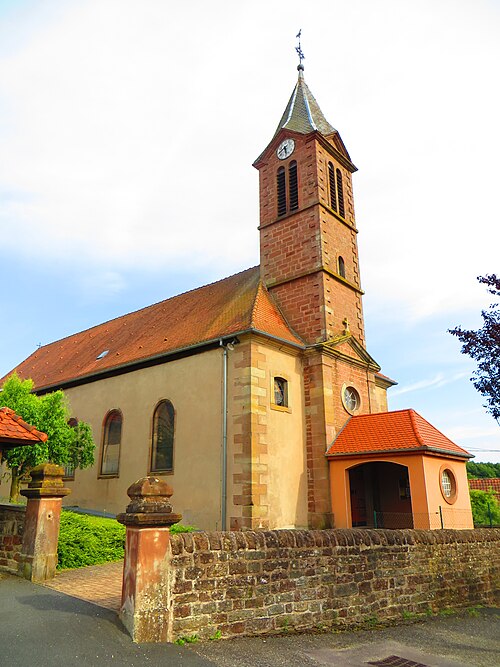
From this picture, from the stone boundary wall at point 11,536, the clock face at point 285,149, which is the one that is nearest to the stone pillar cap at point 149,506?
the stone boundary wall at point 11,536

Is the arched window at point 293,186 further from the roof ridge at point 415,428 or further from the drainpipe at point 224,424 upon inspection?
the roof ridge at point 415,428

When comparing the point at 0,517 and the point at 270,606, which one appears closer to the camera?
the point at 270,606

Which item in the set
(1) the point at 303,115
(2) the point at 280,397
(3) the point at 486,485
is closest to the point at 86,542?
(2) the point at 280,397

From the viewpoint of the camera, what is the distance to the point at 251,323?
1532 centimetres

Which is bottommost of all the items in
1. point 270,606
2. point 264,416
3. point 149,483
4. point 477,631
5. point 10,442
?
point 477,631

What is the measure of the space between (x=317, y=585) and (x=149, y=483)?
3.07 m

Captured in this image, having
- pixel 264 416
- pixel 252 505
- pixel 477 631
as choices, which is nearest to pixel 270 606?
pixel 477 631

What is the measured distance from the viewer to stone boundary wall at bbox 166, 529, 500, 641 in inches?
235

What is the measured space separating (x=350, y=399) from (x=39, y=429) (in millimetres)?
10457

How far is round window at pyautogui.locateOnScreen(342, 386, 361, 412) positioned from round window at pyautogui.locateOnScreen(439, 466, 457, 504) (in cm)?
372

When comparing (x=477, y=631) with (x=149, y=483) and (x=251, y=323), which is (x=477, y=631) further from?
(x=251, y=323)

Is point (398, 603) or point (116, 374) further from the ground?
point (116, 374)

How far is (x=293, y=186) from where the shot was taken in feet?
66.2

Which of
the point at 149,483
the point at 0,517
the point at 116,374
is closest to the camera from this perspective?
the point at 149,483
